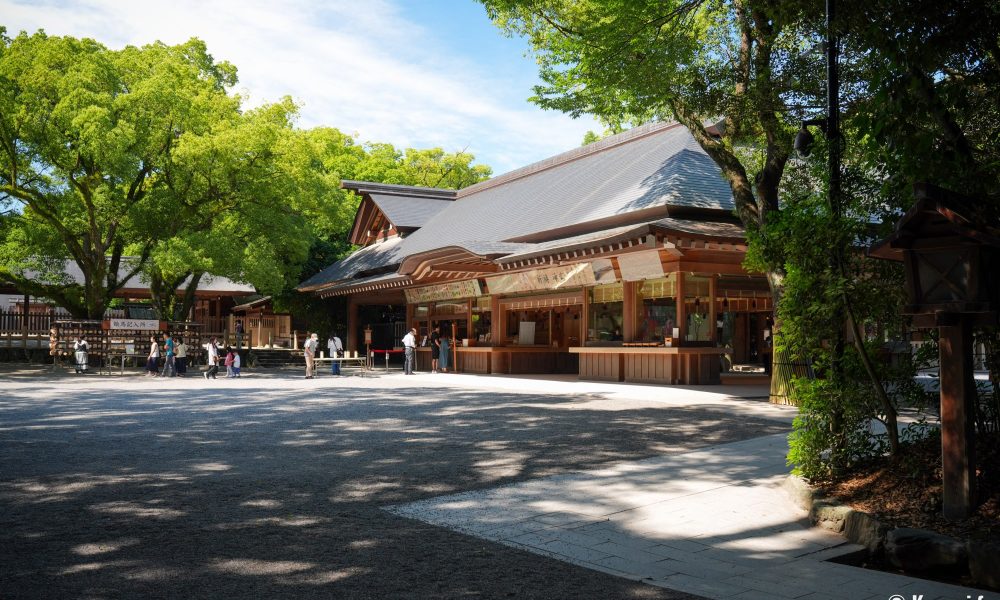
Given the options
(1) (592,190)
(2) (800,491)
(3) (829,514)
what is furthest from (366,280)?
(3) (829,514)

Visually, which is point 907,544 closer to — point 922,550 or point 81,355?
point 922,550

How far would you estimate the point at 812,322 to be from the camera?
6.60m

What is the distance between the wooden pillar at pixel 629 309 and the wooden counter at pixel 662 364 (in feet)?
1.19

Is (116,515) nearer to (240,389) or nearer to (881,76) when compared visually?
(881,76)

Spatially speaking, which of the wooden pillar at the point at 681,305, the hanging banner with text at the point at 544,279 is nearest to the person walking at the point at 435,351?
the hanging banner with text at the point at 544,279

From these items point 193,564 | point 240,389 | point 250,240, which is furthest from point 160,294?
point 193,564

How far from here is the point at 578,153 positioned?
2814 centimetres

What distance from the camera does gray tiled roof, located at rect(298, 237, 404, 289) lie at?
104ft

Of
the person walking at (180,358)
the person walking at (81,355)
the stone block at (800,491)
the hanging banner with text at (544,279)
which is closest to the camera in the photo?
the stone block at (800,491)

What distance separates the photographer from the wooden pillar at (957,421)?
5242 mm

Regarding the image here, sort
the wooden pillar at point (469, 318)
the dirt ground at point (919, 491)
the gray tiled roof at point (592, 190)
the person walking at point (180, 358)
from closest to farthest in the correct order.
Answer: the dirt ground at point (919, 491) < the gray tiled roof at point (592, 190) < the person walking at point (180, 358) < the wooden pillar at point (469, 318)

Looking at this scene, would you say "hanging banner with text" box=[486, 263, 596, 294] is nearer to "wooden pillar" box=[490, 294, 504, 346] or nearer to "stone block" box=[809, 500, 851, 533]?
"wooden pillar" box=[490, 294, 504, 346]

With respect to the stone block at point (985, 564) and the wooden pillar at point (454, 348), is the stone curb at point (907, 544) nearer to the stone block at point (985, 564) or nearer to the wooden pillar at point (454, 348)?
the stone block at point (985, 564)

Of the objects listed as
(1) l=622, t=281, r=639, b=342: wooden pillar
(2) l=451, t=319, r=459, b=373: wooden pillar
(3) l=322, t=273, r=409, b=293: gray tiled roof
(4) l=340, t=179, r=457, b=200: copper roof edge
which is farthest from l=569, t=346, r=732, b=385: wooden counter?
(4) l=340, t=179, r=457, b=200: copper roof edge
